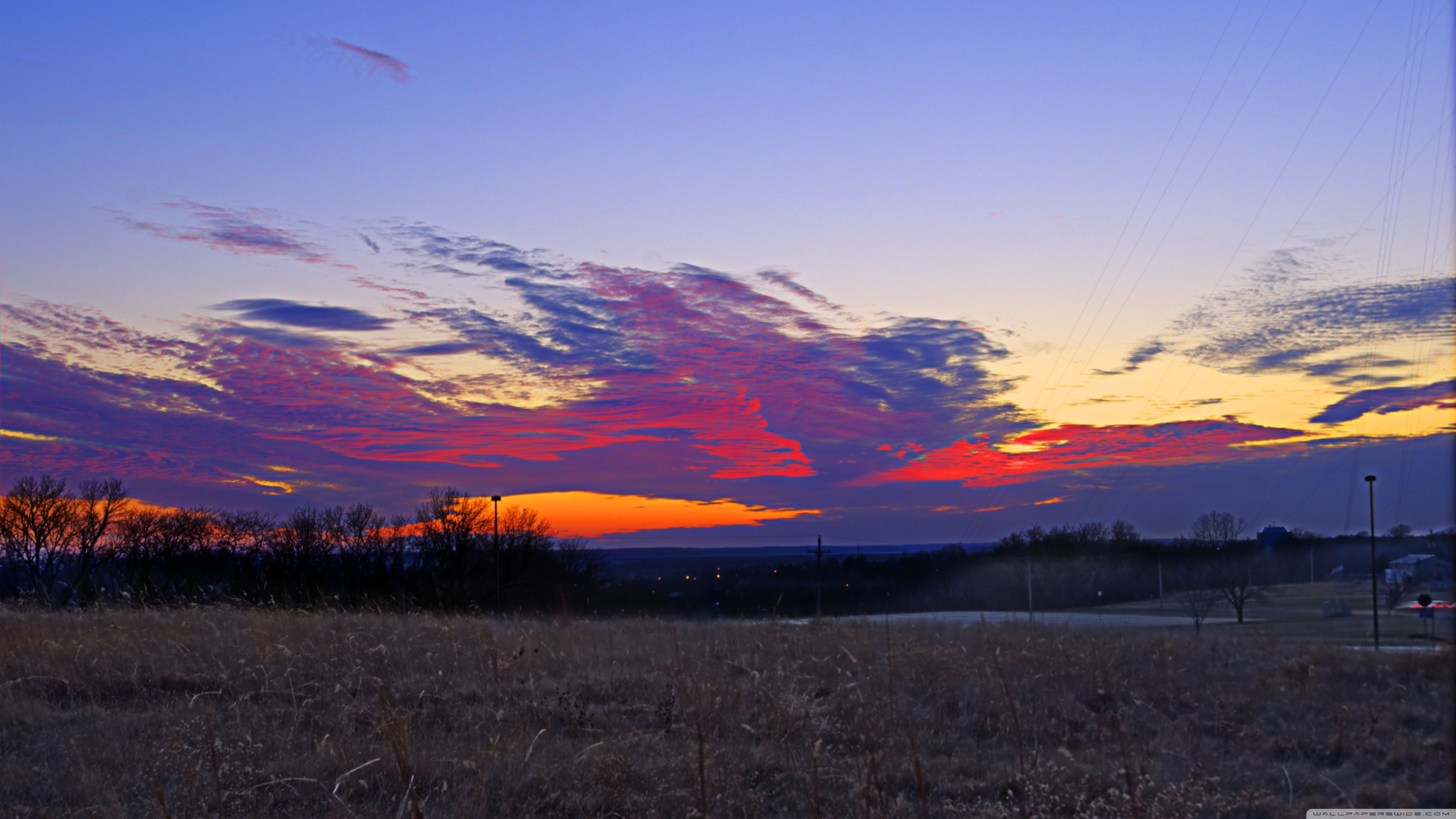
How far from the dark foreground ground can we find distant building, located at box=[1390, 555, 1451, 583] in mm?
1643

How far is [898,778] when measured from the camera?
684 centimetres

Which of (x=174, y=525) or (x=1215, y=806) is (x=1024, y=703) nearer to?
(x=1215, y=806)

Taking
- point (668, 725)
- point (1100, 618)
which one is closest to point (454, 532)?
point (1100, 618)

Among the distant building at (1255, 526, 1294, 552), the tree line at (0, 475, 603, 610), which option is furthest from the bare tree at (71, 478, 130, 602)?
the distant building at (1255, 526, 1294, 552)

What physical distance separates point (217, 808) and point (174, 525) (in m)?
72.8

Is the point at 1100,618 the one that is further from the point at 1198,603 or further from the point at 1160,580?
the point at 1160,580

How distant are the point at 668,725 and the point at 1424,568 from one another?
18313 mm

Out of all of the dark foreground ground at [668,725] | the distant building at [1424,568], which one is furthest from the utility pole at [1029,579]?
the dark foreground ground at [668,725]

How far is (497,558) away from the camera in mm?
60688

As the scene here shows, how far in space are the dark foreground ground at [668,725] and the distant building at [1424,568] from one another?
164 centimetres

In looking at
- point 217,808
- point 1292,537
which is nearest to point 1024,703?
point 217,808

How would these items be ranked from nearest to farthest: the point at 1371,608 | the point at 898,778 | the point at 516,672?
the point at 898,778, the point at 516,672, the point at 1371,608

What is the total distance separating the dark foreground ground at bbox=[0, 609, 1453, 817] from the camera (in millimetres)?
5914

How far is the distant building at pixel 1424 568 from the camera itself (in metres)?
6.96
